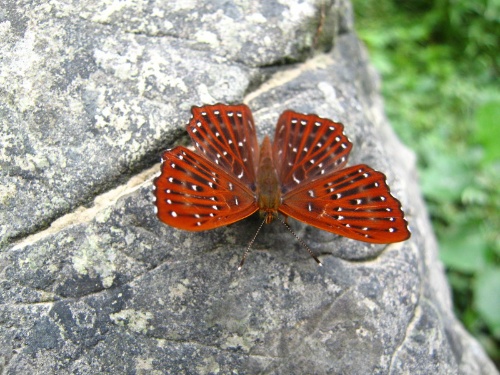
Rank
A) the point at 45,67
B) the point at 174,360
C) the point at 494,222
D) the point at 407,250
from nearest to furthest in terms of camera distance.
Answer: the point at 174,360 → the point at 45,67 → the point at 407,250 → the point at 494,222

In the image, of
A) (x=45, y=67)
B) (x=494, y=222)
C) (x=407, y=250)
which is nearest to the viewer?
(x=45, y=67)

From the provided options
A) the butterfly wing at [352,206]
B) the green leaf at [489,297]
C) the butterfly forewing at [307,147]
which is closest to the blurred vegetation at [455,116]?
the green leaf at [489,297]

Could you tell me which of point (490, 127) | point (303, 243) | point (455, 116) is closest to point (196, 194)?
point (303, 243)

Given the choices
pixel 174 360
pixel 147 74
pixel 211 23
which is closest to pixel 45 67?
pixel 147 74

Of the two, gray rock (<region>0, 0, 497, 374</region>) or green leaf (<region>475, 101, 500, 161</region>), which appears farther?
green leaf (<region>475, 101, 500, 161</region>)

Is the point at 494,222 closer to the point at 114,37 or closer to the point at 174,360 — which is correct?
the point at 174,360

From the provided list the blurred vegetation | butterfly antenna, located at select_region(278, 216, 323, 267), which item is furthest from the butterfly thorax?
the blurred vegetation

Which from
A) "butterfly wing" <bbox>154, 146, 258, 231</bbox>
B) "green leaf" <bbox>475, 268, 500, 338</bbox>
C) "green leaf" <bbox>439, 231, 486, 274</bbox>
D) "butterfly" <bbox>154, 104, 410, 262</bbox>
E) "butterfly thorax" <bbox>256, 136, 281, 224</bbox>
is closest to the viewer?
"butterfly wing" <bbox>154, 146, 258, 231</bbox>

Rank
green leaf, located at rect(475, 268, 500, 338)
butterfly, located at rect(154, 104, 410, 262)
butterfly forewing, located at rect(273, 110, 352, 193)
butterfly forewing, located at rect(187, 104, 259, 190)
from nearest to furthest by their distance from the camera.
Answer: butterfly, located at rect(154, 104, 410, 262), butterfly forewing, located at rect(187, 104, 259, 190), butterfly forewing, located at rect(273, 110, 352, 193), green leaf, located at rect(475, 268, 500, 338)

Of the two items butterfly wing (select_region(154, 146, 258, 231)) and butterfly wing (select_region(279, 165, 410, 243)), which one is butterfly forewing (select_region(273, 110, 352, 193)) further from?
butterfly wing (select_region(154, 146, 258, 231))
